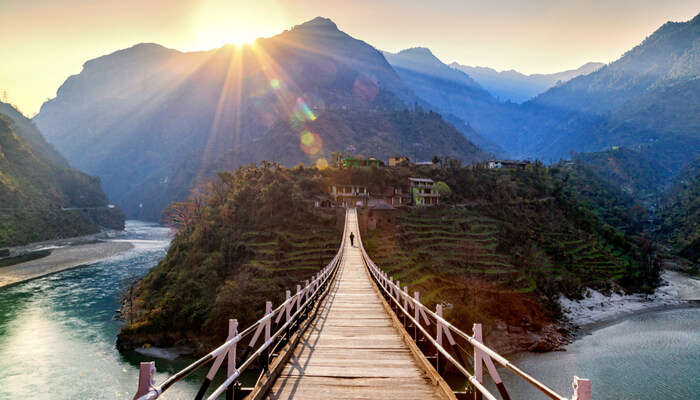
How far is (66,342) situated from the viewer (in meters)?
30.5

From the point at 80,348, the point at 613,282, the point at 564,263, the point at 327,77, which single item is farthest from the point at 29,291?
the point at 327,77

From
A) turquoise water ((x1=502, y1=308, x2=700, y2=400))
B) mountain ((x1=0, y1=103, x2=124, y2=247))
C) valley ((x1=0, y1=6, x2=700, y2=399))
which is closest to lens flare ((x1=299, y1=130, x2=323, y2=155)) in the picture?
valley ((x1=0, y1=6, x2=700, y2=399))

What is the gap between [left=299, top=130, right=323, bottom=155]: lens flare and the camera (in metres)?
126

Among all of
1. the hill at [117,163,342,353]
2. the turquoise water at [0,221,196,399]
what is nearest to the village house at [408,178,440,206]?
the hill at [117,163,342,353]

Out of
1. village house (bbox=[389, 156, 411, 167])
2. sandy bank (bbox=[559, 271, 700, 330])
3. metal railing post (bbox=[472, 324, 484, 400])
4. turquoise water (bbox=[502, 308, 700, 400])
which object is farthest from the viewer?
village house (bbox=[389, 156, 411, 167])

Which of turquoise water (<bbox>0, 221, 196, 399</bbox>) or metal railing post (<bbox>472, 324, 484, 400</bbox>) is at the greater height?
metal railing post (<bbox>472, 324, 484, 400</bbox>)

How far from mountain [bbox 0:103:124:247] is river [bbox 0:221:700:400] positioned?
35.6 meters

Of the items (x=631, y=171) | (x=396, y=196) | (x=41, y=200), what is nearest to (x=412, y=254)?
(x=396, y=196)

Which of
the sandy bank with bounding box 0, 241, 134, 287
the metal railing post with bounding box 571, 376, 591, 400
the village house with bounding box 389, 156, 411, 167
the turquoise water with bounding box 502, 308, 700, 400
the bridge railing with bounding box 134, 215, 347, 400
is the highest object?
the village house with bounding box 389, 156, 411, 167

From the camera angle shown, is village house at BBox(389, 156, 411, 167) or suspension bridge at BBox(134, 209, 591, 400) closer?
suspension bridge at BBox(134, 209, 591, 400)

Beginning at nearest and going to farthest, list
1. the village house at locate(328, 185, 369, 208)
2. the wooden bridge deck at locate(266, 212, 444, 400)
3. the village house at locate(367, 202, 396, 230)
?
the wooden bridge deck at locate(266, 212, 444, 400) → the village house at locate(367, 202, 396, 230) → the village house at locate(328, 185, 369, 208)

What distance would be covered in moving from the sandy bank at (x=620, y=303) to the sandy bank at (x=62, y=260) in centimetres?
6930

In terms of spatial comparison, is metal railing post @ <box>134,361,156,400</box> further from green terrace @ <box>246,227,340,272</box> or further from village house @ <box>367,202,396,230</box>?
village house @ <box>367,202,396,230</box>

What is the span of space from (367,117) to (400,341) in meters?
151
